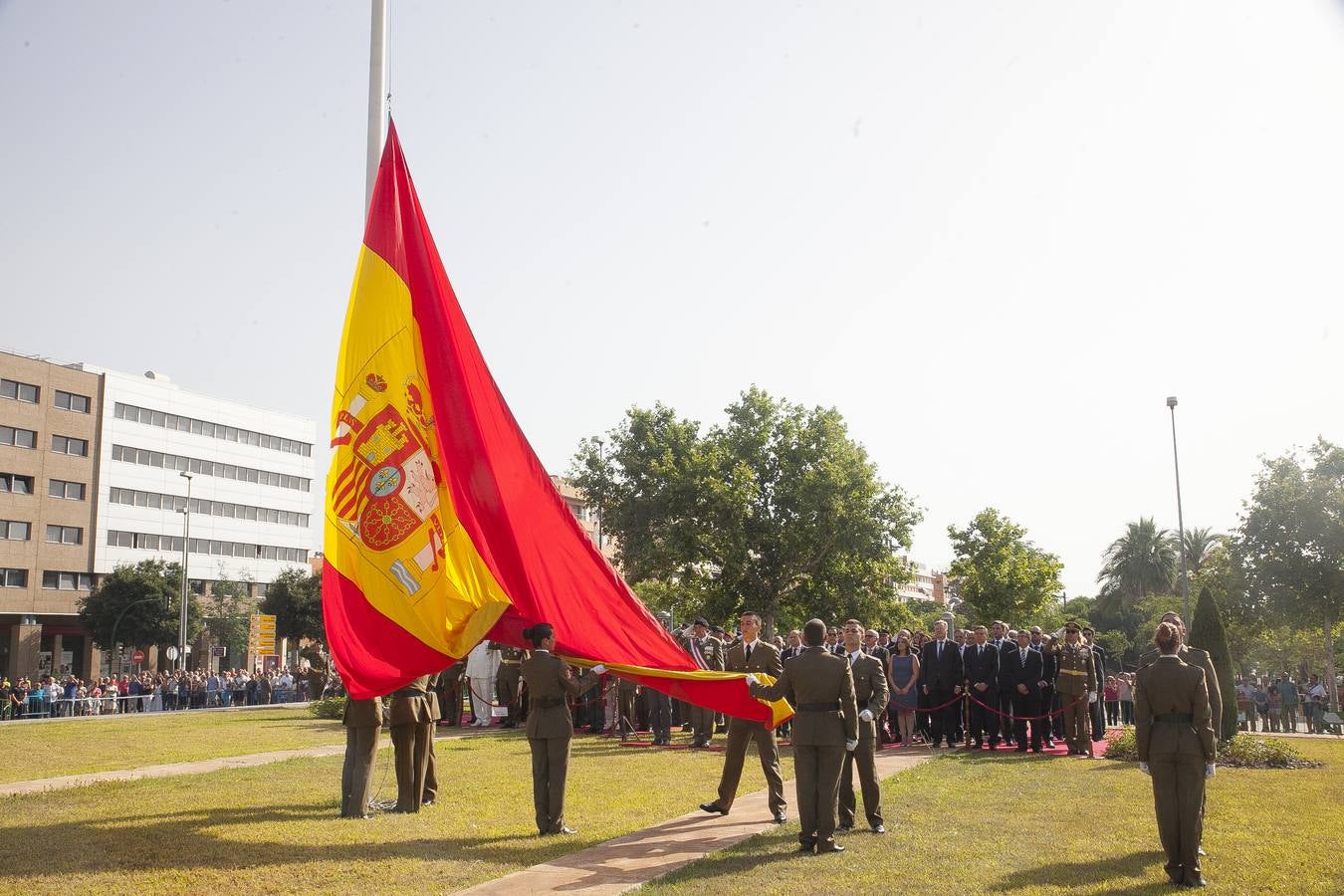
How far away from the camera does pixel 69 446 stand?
68.4 meters

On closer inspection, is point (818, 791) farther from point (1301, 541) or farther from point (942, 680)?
point (1301, 541)

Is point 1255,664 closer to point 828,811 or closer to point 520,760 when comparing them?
point 520,760

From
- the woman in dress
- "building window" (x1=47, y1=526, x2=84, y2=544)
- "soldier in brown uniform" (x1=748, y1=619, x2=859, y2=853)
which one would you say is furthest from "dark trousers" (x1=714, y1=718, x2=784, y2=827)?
"building window" (x1=47, y1=526, x2=84, y2=544)

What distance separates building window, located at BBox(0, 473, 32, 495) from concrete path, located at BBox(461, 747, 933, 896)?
6462 cm

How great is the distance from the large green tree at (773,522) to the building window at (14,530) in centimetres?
4021

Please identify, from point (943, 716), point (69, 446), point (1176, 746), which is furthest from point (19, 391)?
point (1176, 746)

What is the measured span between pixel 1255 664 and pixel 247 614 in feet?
219

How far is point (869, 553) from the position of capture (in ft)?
149

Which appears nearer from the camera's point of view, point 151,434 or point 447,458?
point 447,458

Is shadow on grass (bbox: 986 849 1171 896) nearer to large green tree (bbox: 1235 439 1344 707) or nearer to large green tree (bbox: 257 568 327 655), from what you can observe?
large green tree (bbox: 1235 439 1344 707)

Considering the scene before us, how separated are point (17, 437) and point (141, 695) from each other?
26056 millimetres

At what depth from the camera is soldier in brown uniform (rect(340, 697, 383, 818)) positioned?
12.2 metres

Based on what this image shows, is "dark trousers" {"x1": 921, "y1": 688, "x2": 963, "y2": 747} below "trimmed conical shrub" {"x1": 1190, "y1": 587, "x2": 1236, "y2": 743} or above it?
below

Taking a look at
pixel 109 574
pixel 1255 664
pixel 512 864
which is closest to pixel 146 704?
pixel 109 574
